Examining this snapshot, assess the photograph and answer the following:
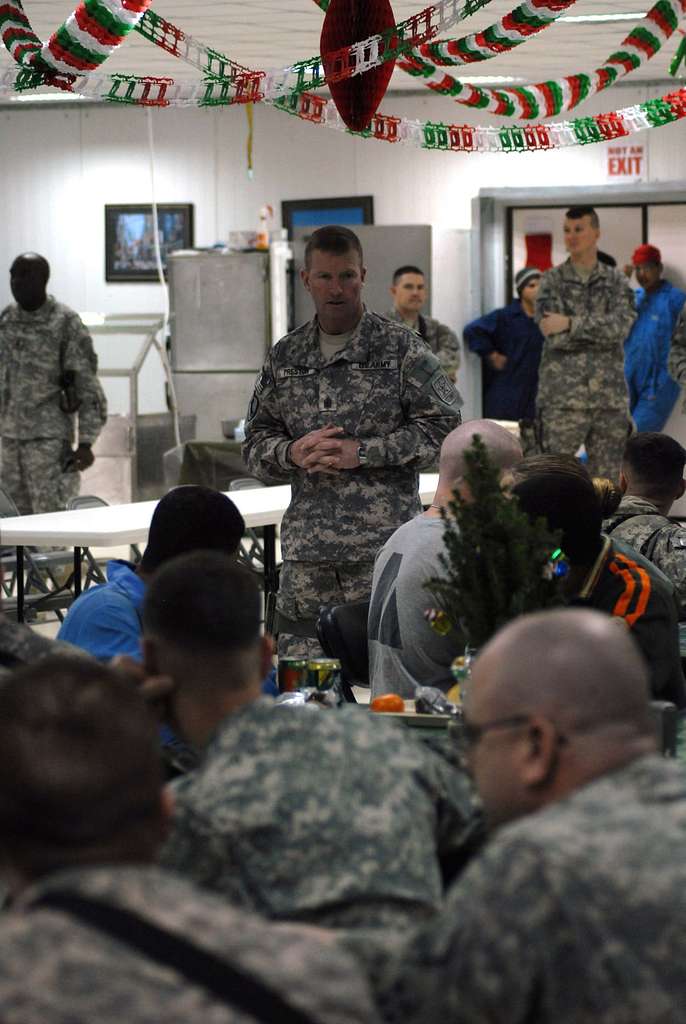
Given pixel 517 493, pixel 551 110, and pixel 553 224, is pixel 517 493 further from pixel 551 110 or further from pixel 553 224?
pixel 553 224

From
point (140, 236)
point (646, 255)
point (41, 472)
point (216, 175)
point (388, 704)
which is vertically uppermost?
point (216, 175)

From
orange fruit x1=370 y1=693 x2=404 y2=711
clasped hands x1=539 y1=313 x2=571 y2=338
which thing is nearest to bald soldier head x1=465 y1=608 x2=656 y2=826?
orange fruit x1=370 y1=693 x2=404 y2=711

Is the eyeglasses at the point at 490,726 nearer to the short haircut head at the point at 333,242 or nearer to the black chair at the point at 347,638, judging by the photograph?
the black chair at the point at 347,638

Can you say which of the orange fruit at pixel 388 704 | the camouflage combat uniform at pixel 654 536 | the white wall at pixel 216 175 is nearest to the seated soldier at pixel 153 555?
the orange fruit at pixel 388 704

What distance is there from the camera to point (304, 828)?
1781mm

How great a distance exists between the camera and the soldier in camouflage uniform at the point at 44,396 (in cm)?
837

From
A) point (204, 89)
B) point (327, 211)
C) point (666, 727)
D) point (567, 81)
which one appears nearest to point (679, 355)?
point (567, 81)

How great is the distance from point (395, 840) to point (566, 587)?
1613 millimetres

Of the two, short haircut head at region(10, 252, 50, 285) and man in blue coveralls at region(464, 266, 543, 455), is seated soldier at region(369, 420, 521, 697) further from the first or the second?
man in blue coveralls at region(464, 266, 543, 455)

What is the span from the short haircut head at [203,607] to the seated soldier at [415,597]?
1.18 m

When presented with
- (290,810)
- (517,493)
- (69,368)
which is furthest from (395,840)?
(69,368)

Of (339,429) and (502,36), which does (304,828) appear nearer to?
(339,429)

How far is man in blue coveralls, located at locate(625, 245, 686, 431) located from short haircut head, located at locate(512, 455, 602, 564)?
8.77m

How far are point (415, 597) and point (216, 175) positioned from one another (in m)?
10.9
